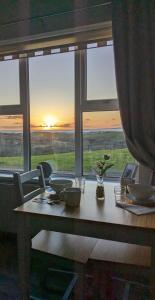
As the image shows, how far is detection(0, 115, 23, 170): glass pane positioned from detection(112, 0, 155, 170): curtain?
51.1 inches

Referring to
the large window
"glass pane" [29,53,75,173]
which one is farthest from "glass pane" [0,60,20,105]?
"glass pane" [29,53,75,173]

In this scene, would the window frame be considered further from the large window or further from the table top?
the table top

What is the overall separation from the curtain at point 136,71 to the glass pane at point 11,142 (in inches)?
51.1

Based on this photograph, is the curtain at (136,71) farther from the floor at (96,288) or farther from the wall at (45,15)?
the floor at (96,288)

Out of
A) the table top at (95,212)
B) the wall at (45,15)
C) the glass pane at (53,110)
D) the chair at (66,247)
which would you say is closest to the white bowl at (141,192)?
the table top at (95,212)

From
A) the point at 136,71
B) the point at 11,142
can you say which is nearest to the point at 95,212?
the point at 136,71

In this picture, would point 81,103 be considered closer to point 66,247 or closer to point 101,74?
point 101,74

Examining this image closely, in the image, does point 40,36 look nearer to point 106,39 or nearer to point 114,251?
point 106,39

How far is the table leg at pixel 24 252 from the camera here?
1388 mm

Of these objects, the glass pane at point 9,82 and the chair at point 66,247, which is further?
the glass pane at point 9,82

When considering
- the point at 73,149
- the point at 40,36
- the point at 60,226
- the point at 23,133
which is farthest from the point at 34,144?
the point at 60,226

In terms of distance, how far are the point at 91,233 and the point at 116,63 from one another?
53.4 inches

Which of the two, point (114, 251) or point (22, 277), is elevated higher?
point (114, 251)

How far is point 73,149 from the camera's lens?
2602mm
